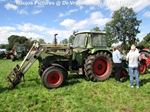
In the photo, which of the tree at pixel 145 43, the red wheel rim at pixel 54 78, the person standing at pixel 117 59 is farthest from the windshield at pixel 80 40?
the tree at pixel 145 43

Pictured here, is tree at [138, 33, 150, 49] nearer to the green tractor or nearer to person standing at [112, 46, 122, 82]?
the green tractor

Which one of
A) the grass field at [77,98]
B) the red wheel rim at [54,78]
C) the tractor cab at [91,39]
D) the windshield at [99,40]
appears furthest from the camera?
the windshield at [99,40]

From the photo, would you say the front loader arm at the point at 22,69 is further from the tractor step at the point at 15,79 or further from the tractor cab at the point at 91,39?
the tractor cab at the point at 91,39

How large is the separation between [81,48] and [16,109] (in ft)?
12.9

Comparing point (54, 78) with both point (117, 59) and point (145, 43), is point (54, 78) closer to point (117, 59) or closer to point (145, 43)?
point (117, 59)

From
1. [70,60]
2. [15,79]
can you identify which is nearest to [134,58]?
[70,60]

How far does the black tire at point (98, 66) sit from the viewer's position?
6598mm

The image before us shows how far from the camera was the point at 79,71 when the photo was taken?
680 centimetres

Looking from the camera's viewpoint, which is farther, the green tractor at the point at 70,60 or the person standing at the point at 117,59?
the person standing at the point at 117,59

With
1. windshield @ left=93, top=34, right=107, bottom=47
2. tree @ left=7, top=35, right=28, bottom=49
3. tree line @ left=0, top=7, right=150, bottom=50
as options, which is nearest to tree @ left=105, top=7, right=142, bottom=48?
tree line @ left=0, top=7, right=150, bottom=50

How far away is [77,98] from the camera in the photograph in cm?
485

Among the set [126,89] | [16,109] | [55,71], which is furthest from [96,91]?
[16,109]

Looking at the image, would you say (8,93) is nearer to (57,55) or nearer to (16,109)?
(16,109)

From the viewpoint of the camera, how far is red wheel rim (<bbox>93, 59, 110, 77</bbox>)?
6905 mm
